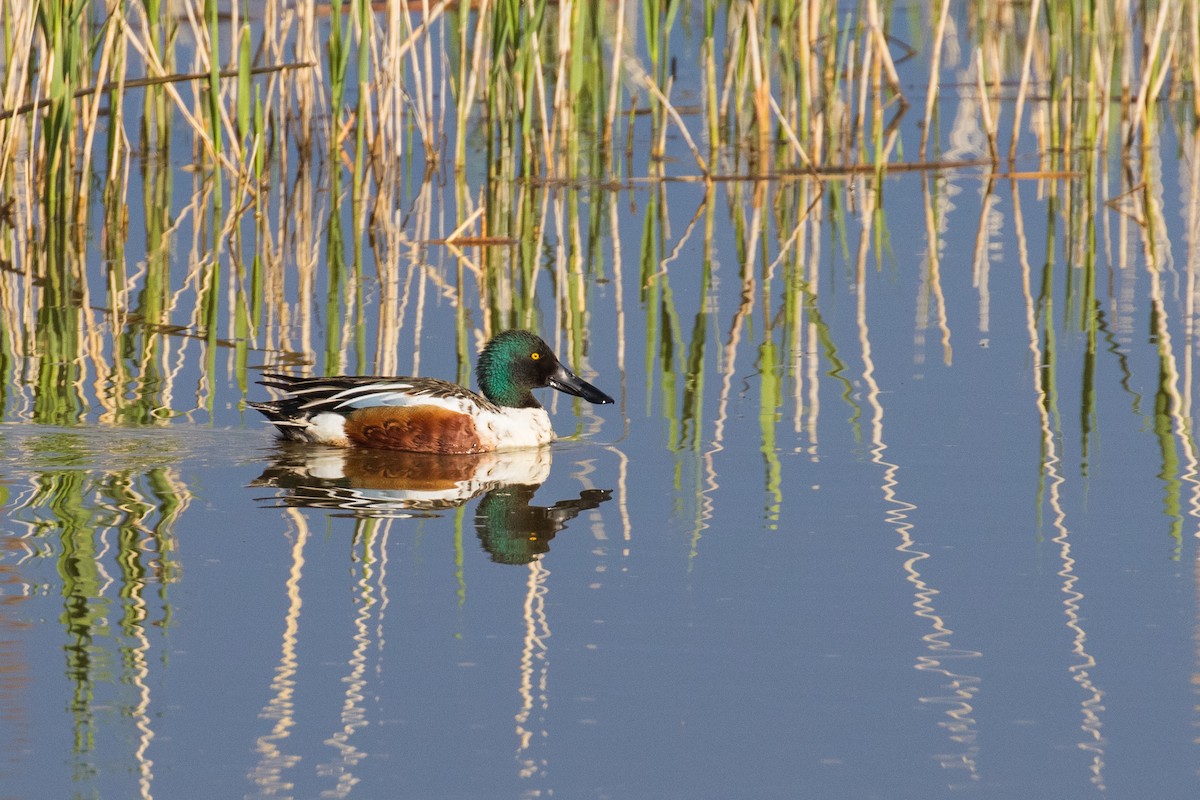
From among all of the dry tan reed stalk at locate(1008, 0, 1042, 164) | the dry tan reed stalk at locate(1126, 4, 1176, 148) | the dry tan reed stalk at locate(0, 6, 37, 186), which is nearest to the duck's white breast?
the dry tan reed stalk at locate(0, 6, 37, 186)

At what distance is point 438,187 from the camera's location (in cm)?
1412

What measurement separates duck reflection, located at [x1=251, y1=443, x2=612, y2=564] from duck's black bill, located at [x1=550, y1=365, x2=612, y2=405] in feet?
1.18

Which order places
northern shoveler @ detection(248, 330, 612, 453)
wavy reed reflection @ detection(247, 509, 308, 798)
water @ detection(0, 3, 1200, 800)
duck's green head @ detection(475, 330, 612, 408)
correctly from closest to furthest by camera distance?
wavy reed reflection @ detection(247, 509, 308, 798) → water @ detection(0, 3, 1200, 800) → northern shoveler @ detection(248, 330, 612, 453) → duck's green head @ detection(475, 330, 612, 408)

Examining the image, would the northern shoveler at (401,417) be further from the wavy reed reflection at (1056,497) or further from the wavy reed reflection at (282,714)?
the wavy reed reflection at (282,714)

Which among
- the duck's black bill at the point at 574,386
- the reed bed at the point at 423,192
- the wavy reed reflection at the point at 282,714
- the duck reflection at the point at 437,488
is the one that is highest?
the reed bed at the point at 423,192

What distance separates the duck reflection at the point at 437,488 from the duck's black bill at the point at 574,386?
1.18ft

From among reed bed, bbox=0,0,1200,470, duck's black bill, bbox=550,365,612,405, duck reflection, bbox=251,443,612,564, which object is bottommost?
duck reflection, bbox=251,443,612,564

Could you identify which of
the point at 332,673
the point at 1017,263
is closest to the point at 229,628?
the point at 332,673

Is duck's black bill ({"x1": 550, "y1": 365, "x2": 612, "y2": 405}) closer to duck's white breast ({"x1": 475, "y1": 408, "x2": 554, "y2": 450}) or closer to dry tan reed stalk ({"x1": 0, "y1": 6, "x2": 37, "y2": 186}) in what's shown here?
duck's white breast ({"x1": 475, "y1": 408, "x2": 554, "y2": 450})

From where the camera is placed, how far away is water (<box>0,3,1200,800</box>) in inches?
166

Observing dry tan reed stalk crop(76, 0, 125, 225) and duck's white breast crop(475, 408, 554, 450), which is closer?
duck's white breast crop(475, 408, 554, 450)

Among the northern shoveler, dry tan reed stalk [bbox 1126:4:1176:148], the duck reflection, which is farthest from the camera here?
dry tan reed stalk [bbox 1126:4:1176:148]

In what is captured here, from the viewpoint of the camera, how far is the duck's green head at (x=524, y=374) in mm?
7746

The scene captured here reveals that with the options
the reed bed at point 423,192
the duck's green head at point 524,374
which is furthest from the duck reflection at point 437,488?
the reed bed at point 423,192
